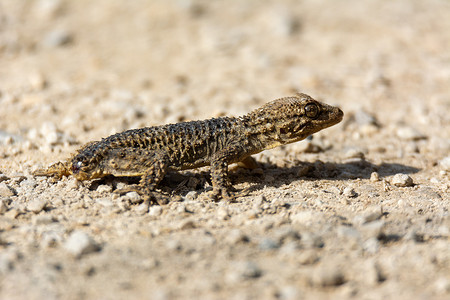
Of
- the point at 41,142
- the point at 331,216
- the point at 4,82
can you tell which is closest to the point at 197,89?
the point at 41,142

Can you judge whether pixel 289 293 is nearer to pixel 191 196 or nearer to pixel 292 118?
pixel 191 196

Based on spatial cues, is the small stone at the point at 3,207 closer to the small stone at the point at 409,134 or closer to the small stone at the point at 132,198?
the small stone at the point at 132,198

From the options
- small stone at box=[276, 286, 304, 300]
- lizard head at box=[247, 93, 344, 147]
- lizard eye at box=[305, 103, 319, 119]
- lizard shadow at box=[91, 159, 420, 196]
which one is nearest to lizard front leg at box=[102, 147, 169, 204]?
lizard shadow at box=[91, 159, 420, 196]

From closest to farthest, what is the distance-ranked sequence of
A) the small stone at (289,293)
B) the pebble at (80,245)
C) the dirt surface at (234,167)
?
the small stone at (289,293) → the dirt surface at (234,167) → the pebble at (80,245)

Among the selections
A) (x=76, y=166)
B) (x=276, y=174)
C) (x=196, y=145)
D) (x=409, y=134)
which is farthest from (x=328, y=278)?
(x=409, y=134)

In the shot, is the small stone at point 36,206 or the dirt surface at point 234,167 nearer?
the dirt surface at point 234,167

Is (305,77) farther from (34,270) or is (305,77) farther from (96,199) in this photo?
(34,270)

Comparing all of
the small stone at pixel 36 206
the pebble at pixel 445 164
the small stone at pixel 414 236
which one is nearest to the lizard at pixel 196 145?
the small stone at pixel 36 206
